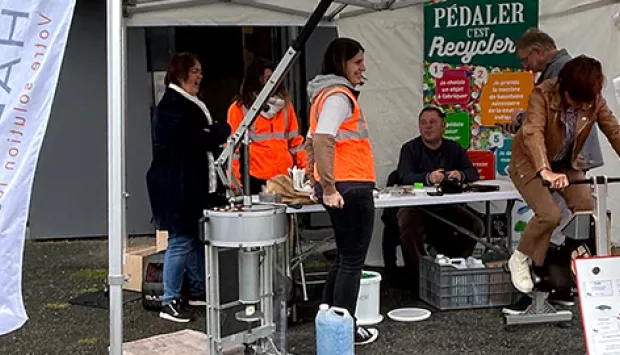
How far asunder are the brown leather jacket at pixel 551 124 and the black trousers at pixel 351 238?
3.02 ft

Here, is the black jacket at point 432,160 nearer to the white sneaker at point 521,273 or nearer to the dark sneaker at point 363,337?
the white sneaker at point 521,273

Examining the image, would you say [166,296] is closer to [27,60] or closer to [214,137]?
[214,137]

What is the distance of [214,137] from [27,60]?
1.90m

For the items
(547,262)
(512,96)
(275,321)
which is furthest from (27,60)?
(512,96)

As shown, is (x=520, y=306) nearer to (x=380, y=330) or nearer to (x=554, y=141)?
(x=380, y=330)

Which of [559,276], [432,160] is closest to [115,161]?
[559,276]

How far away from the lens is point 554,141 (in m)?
4.23

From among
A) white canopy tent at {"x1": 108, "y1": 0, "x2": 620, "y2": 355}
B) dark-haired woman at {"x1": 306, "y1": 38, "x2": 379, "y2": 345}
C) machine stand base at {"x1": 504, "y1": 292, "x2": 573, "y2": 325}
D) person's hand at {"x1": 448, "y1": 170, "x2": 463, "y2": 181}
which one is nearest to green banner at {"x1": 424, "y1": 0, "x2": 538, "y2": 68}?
white canopy tent at {"x1": 108, "y1": 0, "x2": 620, "y2": 355}

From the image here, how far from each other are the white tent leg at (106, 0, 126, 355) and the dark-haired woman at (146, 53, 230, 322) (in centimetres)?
158

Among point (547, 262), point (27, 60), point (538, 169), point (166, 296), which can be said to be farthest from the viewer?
point (166, 296)

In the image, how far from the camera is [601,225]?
3586 millimetres

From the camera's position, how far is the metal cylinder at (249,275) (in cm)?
358

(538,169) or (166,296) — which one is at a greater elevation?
(538,169)

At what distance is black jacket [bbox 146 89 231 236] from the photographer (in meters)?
4.63
